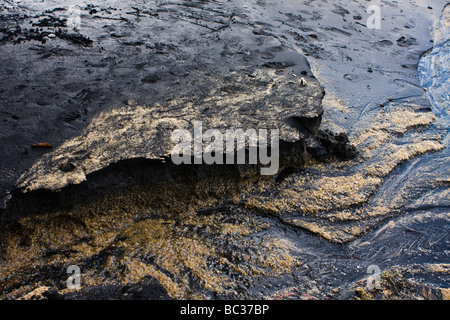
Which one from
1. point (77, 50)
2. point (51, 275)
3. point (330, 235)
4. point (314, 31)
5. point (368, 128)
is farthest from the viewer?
point (314, 31)

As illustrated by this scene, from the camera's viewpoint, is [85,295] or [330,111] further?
[330,111]

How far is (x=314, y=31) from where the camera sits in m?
4.80

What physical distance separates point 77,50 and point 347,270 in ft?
10.3

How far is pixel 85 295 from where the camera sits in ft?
6.18
